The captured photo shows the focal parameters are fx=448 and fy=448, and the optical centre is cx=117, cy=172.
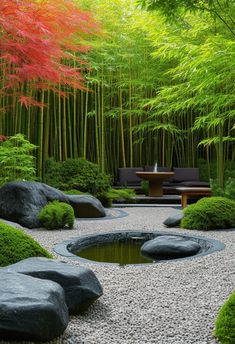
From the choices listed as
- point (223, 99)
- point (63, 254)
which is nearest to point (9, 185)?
point (63, 254)

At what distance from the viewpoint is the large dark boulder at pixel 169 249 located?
13.9ft

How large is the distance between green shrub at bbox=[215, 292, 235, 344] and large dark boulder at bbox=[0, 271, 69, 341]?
0.70 metres

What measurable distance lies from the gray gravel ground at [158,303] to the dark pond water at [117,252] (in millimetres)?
548

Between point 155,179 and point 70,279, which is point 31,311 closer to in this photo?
point 70,279

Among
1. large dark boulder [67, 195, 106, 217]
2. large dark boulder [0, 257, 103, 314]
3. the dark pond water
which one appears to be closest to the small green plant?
large dark boulder [67, 195, 106, 217]

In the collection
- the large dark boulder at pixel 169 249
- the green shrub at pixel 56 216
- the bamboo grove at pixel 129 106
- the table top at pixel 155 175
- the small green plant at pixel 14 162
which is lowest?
the large dark boulder at pixel 169 249

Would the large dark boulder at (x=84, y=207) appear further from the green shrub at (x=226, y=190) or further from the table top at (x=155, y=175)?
the table top at (x=155, y=175)

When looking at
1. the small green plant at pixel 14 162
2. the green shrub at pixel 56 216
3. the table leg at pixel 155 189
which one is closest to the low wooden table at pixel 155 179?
the table leg at pixel 155 189

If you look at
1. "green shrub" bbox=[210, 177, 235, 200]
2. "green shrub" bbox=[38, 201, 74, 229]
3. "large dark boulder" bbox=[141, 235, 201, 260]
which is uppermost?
"green shrub" bbox=[210, 177, 235, 200]

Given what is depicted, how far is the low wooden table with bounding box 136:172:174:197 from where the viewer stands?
31.2 feet

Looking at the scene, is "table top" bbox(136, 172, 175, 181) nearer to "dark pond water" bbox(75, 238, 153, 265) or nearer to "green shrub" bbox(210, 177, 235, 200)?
"green shrub" bbox(210, 177, 235, 200)

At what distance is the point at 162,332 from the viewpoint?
7.20 ft

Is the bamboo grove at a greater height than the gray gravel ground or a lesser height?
greater

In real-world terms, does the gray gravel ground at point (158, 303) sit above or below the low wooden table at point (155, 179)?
below
